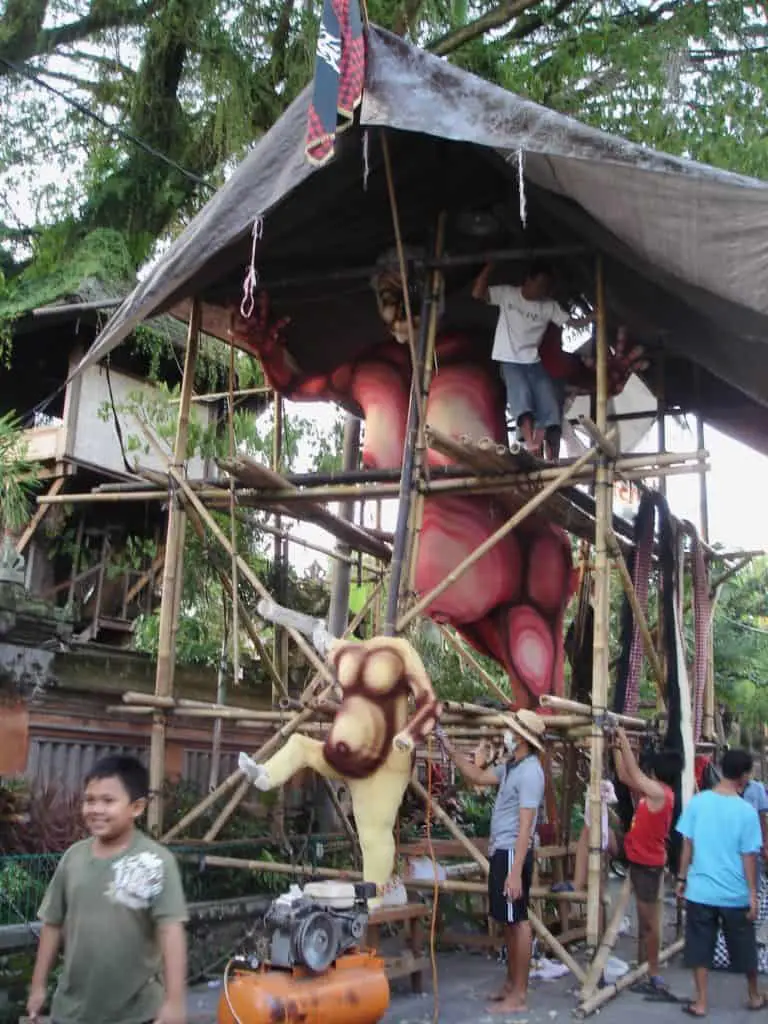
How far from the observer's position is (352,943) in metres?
5.30

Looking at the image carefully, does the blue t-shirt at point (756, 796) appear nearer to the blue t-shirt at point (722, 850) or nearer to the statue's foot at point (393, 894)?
the blue t-shirt at point (722, 850)

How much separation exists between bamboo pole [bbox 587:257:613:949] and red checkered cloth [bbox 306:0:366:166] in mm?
1919

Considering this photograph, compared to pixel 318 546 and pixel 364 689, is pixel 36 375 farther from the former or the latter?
pixel 364 689

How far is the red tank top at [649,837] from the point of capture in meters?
6.91

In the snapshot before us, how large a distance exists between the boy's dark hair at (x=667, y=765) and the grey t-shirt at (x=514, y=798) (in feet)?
4.60

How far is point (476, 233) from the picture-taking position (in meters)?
7.98

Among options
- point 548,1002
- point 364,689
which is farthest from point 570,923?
point 364,689

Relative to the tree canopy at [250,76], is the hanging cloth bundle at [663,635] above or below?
below

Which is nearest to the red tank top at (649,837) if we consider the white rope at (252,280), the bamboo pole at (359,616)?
the bamboo pole at (359,616)

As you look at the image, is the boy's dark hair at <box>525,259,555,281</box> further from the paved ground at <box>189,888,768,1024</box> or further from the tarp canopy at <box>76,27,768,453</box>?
the paved ground at <box>189,888,768,1024</box>

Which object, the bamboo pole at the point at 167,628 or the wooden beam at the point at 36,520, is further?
the wooden beam at the point at 36,520

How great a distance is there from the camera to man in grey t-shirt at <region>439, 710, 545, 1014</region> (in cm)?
614

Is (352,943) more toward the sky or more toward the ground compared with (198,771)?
more toward the ground

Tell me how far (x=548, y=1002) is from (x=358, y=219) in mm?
5329
